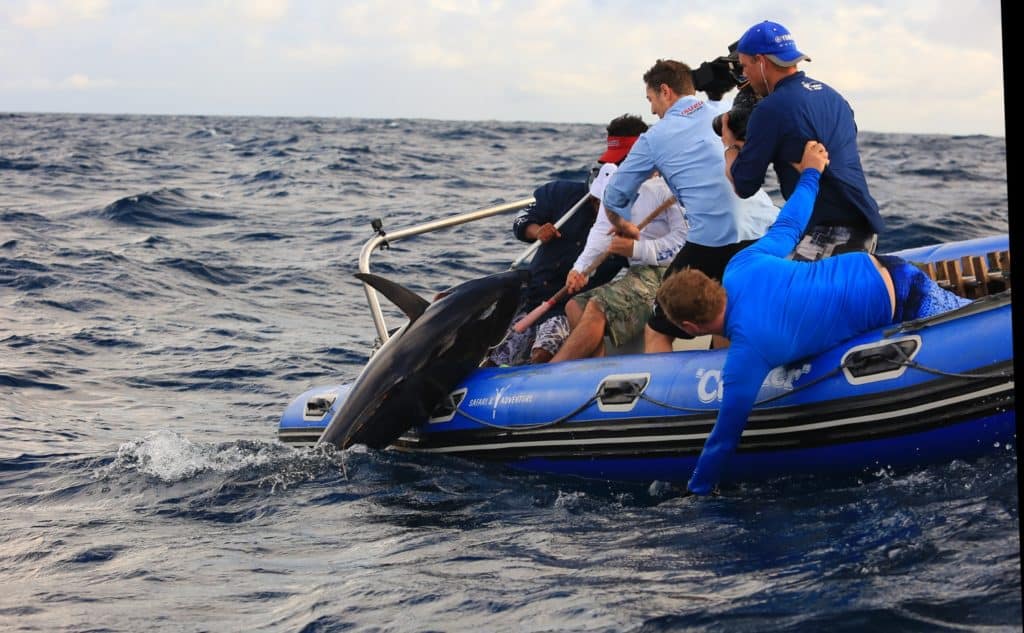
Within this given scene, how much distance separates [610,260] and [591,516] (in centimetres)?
223

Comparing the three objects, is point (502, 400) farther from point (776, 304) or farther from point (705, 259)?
point (776, 304)

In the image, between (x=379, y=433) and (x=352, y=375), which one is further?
(x=352, y=375)

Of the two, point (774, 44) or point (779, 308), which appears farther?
point (774, 44)

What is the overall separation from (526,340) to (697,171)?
2.00m

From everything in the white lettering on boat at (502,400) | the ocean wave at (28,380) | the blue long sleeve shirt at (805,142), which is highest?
the blue long sleeve shirt at (805,142)

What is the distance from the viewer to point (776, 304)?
5.11 metres

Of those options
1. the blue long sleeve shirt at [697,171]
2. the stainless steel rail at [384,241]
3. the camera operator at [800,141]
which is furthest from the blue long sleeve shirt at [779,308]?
the stainless steel rail at [384,241]

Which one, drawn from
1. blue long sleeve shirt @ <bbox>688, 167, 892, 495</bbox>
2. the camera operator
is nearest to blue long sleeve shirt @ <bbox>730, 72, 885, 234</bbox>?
the camera operator

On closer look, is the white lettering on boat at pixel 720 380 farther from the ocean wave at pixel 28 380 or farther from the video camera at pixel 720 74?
the ocean wave at pixel 28 380

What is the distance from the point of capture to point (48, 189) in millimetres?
23141

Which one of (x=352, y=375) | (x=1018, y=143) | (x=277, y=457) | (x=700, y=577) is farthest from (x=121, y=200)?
(x=1018, y=143)

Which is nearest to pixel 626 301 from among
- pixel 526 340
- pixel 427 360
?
pixel 526 340

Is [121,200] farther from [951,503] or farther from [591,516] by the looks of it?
[951,503]

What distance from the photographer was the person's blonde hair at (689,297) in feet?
16.1
